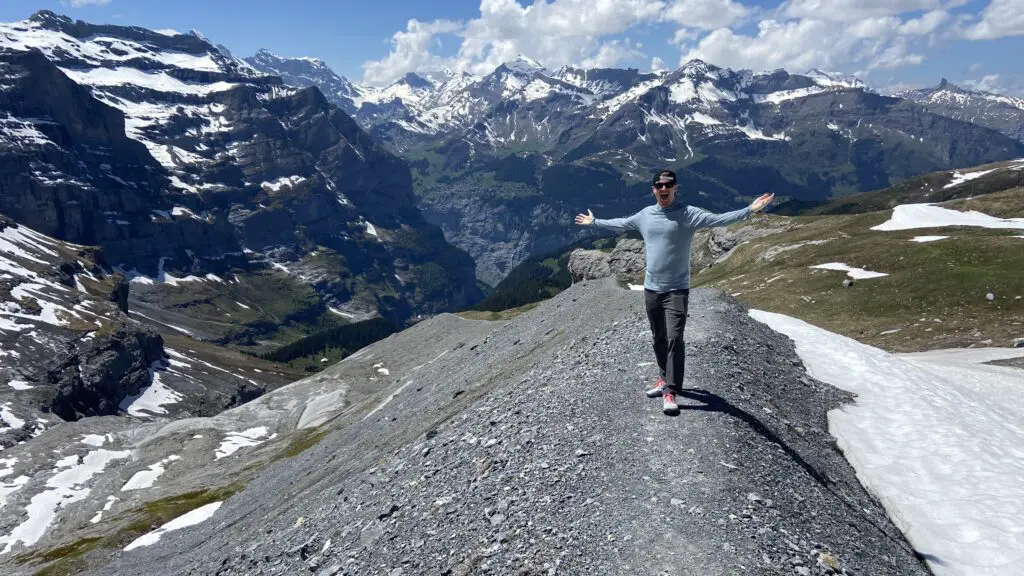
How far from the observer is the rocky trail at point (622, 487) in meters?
10.6

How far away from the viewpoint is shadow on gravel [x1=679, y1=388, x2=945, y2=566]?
1324 centimetres

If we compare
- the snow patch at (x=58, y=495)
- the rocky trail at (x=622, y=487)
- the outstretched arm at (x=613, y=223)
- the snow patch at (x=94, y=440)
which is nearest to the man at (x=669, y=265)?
the outstretched arm at (x=613, y=223)

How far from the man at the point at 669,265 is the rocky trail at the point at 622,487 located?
132 cm

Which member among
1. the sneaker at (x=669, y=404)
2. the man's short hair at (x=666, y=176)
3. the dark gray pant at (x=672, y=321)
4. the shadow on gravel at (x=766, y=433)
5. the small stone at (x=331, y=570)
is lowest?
the small stone at (x=331, y=570)

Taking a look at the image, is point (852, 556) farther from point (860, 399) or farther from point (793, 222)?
point (793, 222)

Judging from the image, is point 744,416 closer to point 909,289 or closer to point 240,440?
point 909,289

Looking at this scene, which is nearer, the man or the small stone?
the small stone

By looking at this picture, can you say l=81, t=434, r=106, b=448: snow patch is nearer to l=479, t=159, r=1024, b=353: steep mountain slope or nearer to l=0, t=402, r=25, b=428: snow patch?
l=0, t=402, r=25, b=428: snow patch

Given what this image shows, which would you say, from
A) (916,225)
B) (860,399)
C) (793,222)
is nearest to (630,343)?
(860,399)

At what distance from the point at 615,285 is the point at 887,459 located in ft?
113

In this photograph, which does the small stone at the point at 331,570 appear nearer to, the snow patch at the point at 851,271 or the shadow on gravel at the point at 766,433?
the shadow on gravel at the point at 766,433

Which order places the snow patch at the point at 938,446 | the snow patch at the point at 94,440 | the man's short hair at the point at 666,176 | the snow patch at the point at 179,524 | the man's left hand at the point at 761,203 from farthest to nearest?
1. the snow patch at the point at 94,440
2. the snow patch at the point at 179,524
3. the man's short hair at the point at 666,176
4. the man's left hand at the point at 761,203
5. the snow patch at the point at 938,446

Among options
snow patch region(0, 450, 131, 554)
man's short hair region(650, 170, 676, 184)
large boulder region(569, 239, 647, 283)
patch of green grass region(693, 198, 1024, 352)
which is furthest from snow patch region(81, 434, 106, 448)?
man's short hair region(650, 170, 676, 184)

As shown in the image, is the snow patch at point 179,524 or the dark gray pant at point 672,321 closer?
the dark gray pant at point 672,321
